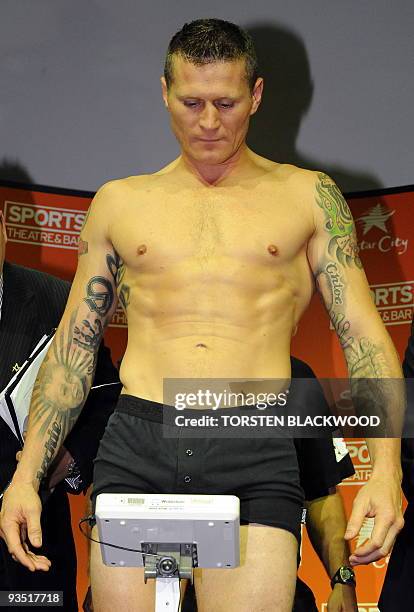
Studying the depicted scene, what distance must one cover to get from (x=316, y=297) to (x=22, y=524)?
172 cm

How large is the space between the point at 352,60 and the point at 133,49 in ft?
2.59

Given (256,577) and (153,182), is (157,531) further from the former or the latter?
(153,182)

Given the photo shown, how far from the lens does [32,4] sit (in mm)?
4047

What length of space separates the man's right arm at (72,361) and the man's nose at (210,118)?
30 cm

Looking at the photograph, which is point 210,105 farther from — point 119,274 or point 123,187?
point 119,274

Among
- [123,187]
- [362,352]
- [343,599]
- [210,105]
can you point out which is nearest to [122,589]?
[362,352]

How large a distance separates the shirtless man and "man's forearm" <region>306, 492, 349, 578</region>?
0.76m

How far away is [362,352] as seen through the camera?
7.97ft

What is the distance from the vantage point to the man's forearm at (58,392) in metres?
2.46

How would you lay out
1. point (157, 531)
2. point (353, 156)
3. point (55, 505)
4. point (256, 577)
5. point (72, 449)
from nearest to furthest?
point (157, 531) → point (256, 577) → point (72, 449) → point (55, 505) → point (353, 156)

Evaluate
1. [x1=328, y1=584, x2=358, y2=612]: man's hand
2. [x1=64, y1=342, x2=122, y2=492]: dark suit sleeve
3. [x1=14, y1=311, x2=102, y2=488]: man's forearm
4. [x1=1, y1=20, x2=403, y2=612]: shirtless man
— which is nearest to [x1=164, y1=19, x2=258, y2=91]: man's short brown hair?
[x1=1, y1=20, x2=403, y2=612]: shirtless man

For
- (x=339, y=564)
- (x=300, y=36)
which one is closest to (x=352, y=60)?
(x=300, y=36)

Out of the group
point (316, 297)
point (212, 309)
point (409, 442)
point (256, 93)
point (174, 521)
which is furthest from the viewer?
point (316, 297)

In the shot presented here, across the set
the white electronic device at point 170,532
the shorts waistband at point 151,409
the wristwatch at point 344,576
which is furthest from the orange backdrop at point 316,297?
the white electronic device at point 170,532
